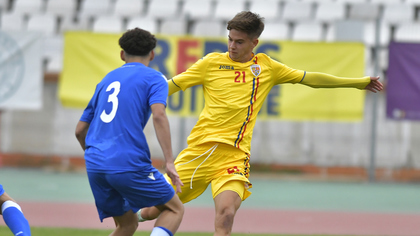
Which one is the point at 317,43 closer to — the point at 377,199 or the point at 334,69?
the point at 334,69

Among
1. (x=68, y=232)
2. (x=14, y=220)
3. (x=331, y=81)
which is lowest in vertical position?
(x=68, y=232)

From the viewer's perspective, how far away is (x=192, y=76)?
5.53 m

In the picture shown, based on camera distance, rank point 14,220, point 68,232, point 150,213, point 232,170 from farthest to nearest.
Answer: point 68,232 → point 150,213 → point 232,170 → point 14,220

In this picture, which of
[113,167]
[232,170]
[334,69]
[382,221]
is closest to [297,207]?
[382,221]

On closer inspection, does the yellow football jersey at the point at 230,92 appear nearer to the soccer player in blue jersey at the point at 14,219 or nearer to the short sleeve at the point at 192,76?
the short sleeve at the point at 192,76

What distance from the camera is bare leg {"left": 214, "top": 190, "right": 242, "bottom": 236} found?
4969mm

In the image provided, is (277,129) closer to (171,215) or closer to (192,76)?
(192,76)

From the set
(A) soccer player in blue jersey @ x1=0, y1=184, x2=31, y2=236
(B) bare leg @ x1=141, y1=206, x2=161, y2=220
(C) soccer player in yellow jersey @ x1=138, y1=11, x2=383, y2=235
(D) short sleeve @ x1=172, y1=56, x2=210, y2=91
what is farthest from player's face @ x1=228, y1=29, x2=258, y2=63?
(A) soccer player in blue jersey @ x1=0, y1=184, x2=31, y2=236

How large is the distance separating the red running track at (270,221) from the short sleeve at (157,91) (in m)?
3.88

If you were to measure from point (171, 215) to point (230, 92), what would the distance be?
136 cm

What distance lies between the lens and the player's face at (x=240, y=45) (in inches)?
210

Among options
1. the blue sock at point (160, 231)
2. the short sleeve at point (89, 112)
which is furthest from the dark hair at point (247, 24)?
the blue sock at point (160, 231)

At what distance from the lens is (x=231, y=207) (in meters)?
5.04

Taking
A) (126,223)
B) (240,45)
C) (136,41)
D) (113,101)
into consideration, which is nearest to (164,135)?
(113,101)
